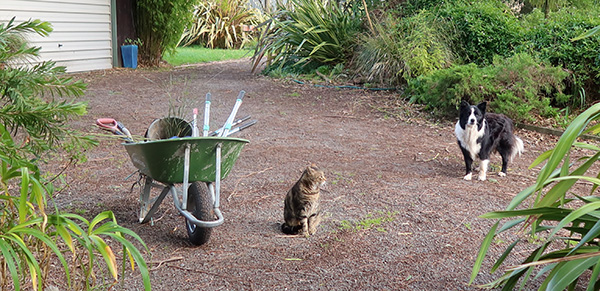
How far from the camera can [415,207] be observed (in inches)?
174

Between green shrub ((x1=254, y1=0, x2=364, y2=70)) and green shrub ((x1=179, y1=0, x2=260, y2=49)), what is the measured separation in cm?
669

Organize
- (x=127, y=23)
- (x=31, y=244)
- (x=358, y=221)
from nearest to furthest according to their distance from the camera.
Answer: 1. (x=31, y=244)
2. (x=358, y=221)
3. (x=127, y=23)

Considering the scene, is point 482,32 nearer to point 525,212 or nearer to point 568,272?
point 525,212

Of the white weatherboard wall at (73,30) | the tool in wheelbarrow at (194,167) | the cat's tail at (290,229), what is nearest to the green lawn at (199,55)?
the white weatherboard wall at (73,30)

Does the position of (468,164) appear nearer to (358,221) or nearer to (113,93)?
(358,221)

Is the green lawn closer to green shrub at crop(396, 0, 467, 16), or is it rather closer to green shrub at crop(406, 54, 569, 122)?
green shrub at crop(396, 0, 467, 16)

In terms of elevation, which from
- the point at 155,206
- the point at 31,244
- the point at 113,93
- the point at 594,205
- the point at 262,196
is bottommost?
the point at 113,93

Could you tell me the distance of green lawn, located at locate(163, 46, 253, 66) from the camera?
46.3 ft

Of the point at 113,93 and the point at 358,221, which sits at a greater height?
the point at 358,221

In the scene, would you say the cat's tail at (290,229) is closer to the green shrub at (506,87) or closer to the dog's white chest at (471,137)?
the dog's white chest at (471,137)

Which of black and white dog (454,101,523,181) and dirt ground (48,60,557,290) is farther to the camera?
black and white dog (454,101,523,181)

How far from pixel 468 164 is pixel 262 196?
78.0 inches

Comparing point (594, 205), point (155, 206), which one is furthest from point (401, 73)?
point (594, 205)

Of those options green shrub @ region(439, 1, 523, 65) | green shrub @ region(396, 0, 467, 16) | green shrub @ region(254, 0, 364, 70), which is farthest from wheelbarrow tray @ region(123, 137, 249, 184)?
green shrub @ region(396, 0, 467, 16)
